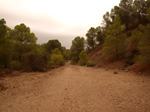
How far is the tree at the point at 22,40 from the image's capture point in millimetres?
19953

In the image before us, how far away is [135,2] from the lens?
36.8 metres

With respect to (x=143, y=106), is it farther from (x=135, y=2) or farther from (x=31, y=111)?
(x=135, y=2)

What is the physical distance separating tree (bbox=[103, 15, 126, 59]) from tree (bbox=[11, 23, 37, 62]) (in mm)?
18593

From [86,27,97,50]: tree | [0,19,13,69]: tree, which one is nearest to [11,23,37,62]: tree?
[0,19,13,69]: tree

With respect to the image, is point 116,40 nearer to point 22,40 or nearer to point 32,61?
point 32,61

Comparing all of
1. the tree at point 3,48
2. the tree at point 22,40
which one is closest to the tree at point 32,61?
the tree at point 3,48

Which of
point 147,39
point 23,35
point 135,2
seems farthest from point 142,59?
point 135,2

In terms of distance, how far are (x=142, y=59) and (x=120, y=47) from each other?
10.1 metres

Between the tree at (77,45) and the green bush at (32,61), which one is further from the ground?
the tree at (77,45)

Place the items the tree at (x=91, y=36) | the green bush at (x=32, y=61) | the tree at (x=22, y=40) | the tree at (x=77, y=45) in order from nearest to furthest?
the green bush at (x=32, y=61) < the tree at (x=22, y=40) < the tree at (x=77, y=45) < the tree at (x=91, y=36)

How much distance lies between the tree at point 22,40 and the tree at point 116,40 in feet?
61.0

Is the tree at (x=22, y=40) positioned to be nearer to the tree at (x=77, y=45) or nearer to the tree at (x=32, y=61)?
the tree at (x=32, y=61)

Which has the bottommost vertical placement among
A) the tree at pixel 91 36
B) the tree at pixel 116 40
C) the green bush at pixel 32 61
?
the green bush at pixel 32 61

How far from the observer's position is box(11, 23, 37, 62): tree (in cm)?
1995
